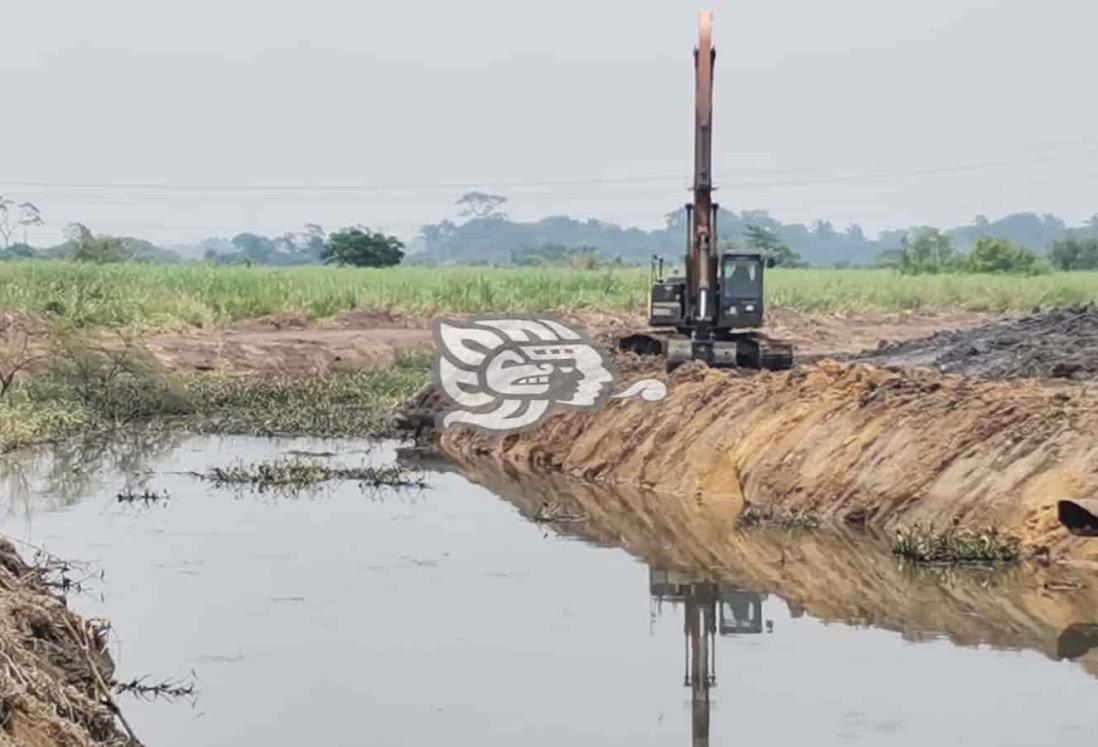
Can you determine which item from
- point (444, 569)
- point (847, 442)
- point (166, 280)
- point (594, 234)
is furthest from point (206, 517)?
point (594, 234)

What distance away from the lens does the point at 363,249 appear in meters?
80.0

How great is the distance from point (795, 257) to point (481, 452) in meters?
80.3

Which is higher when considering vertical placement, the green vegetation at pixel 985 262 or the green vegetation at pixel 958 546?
the green vegetation at pixel 985 262

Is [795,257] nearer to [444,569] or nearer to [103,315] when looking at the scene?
[103,315]

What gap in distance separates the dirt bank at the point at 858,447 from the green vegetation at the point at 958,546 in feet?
0.76

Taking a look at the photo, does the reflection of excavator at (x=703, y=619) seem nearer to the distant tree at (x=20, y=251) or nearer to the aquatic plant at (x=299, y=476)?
the aquatic plant at (x=299, y=476)

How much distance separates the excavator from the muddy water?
22.7 feet

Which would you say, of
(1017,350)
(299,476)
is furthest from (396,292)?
(299,476)

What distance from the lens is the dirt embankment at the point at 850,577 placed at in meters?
14.5

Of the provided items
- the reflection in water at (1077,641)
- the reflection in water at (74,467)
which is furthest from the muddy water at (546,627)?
the reflection in water at (74,467)

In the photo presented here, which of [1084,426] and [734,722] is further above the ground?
[1084,426]

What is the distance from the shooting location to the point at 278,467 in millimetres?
22859

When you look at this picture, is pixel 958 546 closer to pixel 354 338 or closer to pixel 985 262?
pixel 354 338

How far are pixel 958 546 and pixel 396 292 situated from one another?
34997 millimetres
